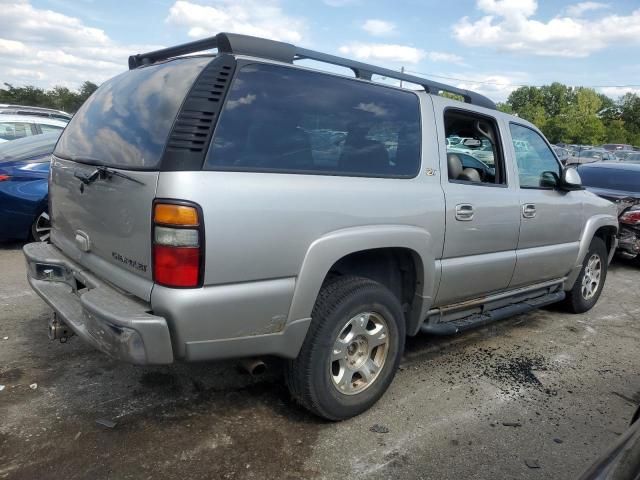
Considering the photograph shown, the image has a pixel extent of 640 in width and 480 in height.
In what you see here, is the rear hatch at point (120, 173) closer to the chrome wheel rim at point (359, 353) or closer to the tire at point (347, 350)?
the tire at point (347, 350)

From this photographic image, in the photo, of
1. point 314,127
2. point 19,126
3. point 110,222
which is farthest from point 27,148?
point 314,127

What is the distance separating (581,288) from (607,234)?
0.74 meters

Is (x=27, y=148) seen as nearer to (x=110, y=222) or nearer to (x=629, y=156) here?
(x=110, y=222)

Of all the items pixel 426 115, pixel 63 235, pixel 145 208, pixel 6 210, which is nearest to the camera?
pixel 145 208

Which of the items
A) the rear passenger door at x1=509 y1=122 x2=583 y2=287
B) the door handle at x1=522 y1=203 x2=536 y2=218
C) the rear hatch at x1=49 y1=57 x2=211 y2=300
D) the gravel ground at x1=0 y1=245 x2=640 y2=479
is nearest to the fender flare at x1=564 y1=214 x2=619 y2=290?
the rear passenger door at x1=509 y1=122 x2=583 y2=287

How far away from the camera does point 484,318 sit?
383 centimetres

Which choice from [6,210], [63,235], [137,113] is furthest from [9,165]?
[137,113]

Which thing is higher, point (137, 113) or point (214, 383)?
point (137, 113)

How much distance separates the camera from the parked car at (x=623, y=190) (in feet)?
24.2

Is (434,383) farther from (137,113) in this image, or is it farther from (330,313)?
(137,113)

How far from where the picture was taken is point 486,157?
410 centimetres

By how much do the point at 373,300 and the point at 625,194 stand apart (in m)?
6.51

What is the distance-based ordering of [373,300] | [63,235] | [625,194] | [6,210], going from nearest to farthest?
[373,300] → [63,235] → [6,210] → [625,194]

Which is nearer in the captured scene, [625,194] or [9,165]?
[9,165]
